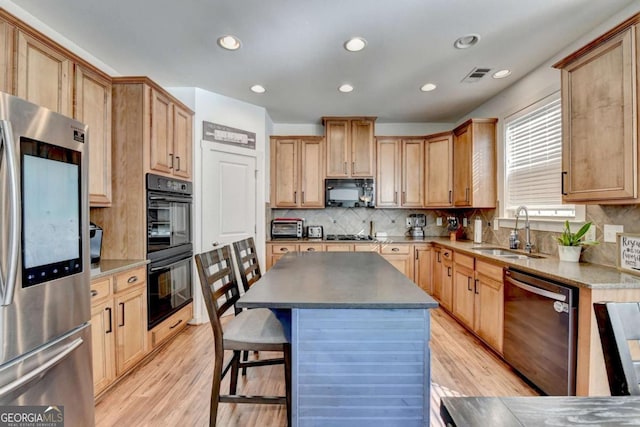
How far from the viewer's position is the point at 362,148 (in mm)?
4273

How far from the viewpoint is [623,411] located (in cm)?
72

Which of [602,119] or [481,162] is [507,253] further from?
[602,119]

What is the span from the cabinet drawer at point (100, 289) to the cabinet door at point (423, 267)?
3.37m

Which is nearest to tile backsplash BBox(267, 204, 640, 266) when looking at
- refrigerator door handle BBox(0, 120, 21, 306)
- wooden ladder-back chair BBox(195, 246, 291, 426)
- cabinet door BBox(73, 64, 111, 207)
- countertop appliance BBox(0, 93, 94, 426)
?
cabinet door BBox(73, 64, 111, 207)

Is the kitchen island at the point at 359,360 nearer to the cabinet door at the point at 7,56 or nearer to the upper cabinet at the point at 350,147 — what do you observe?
the cabinet door at the point at 7,56

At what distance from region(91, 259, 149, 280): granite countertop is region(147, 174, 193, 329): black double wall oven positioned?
15 cm

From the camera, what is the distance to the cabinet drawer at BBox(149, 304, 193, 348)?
2.53m

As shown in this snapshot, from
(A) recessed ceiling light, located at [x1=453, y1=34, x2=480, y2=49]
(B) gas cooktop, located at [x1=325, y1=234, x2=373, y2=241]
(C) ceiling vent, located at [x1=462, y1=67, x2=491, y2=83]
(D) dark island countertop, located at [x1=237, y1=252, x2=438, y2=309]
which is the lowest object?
(D) dark island countertop, located at [x1=237, y1=252, x2=438, y2=309]

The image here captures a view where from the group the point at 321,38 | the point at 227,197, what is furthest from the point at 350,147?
→ the point at 321,38

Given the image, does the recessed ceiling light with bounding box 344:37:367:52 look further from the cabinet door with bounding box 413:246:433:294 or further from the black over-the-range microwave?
the cabinet door with bounding box 413:246:433:294

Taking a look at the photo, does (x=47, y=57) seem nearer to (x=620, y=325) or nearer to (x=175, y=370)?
(x=175, y=370)

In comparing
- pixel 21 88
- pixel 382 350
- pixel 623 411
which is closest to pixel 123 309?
pixel 21 88

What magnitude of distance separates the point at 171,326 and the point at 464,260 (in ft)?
9.80

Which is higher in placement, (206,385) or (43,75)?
(43,75)
